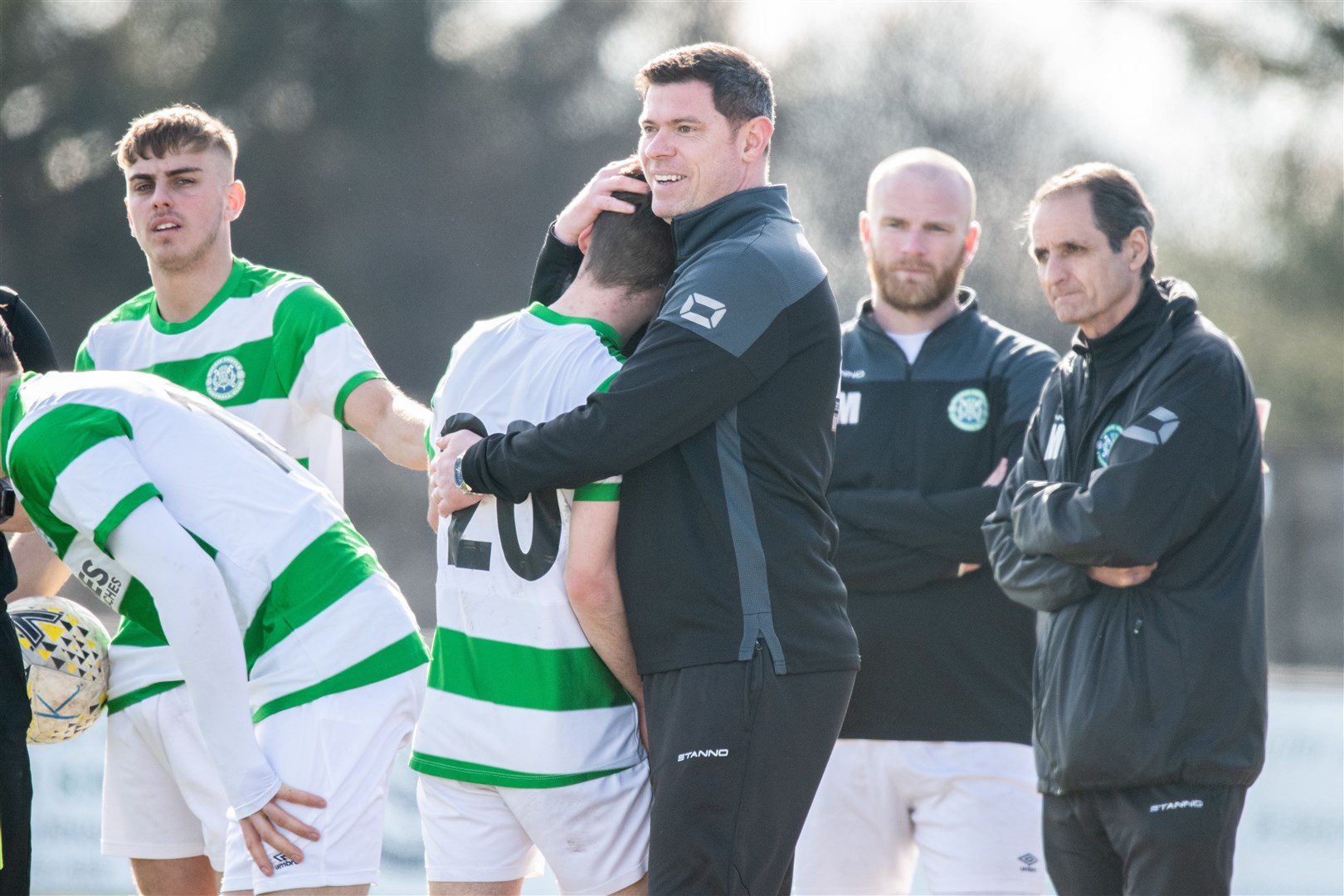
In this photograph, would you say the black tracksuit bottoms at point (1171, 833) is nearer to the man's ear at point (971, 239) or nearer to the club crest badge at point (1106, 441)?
the club crest badge at point (1106, 441)

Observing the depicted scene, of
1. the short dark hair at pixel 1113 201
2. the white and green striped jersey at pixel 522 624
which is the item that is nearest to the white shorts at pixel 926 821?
the short dark hair at pixel 1113 201

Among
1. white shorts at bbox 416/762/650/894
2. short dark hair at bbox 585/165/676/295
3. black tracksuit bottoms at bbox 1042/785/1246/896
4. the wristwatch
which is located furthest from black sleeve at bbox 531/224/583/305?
black tracksuit bottoms at bbox 1042/785/1246/896

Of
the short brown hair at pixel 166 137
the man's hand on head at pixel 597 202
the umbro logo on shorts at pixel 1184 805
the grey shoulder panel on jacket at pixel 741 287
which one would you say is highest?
the short brown hair at pixel 166 137

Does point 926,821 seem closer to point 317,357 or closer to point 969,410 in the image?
point 969,410

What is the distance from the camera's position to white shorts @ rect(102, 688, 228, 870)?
160 inches

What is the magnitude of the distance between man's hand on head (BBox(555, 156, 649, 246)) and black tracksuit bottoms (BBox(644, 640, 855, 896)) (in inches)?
41.3

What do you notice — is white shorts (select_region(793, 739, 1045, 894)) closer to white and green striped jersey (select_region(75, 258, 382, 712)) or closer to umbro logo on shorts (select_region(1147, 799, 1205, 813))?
umbro logo on shorts (select_region(1147, 799, 1205, 813))

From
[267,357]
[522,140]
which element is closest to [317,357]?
[267,357]

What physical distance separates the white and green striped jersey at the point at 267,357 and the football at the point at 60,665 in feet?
2.42

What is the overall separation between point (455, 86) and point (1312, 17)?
1276 cm

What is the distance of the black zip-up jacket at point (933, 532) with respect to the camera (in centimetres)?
478

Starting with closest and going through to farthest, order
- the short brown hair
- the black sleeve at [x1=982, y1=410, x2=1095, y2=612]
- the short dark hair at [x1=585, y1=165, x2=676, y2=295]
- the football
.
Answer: the short dark hair at [x1=585, y1=165, x2=676, y2=295], the football, the black sleeve at [x1=982, y1=410, x2=1095, y2=612], the short brown hair

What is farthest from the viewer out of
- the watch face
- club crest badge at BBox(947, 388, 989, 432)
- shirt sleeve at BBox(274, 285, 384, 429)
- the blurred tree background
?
the blurred tree background

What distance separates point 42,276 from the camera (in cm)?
2206
